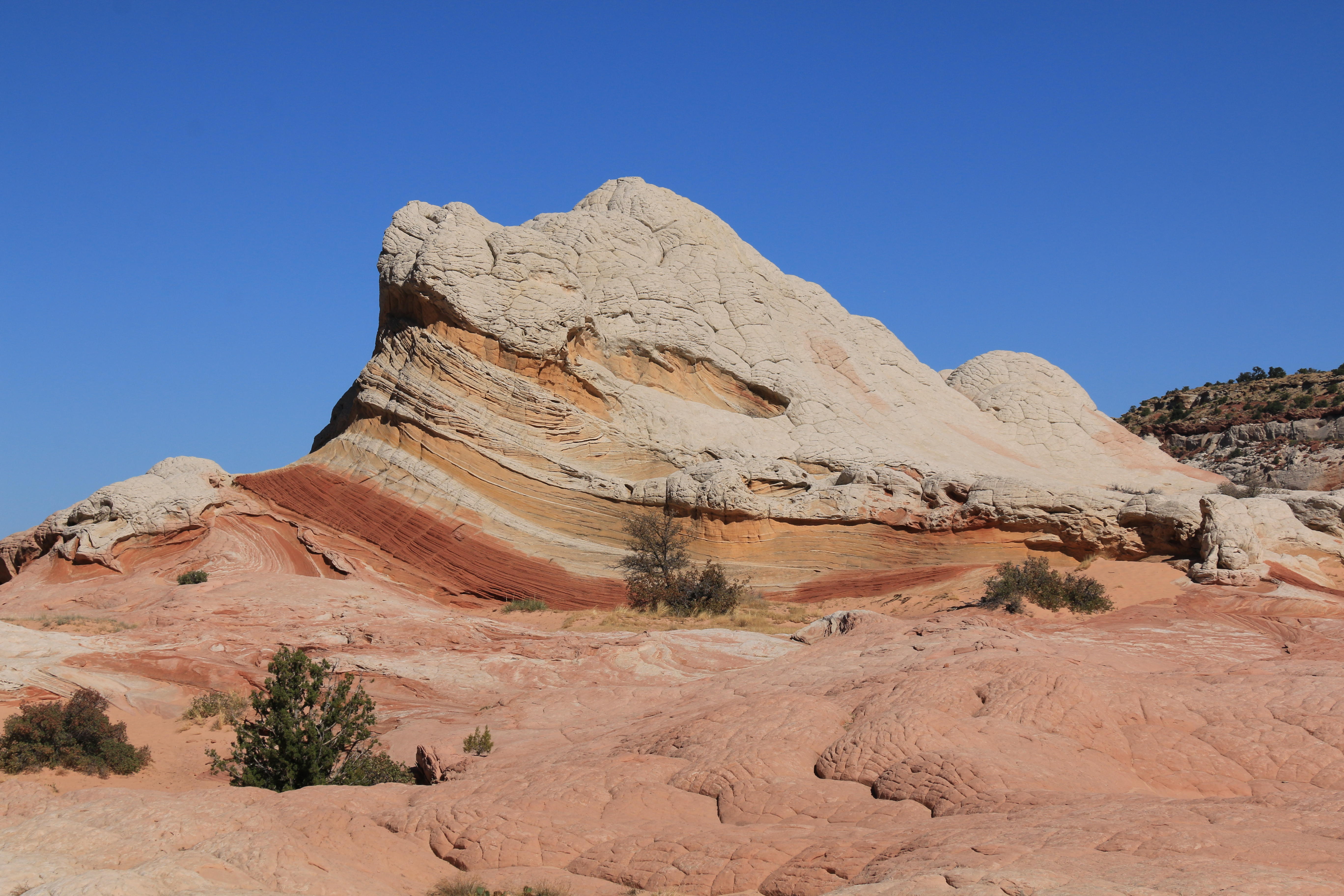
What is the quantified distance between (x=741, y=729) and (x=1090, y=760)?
2.70m

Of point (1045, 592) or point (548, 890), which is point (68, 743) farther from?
point (1045, 592)

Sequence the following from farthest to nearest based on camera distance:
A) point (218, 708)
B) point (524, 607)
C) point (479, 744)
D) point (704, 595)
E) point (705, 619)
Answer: point (524, 607) < point (704, 595) < point (705, 619) < point (218, 708) < point (479, 744)

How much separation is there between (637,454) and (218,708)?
13.1 metres

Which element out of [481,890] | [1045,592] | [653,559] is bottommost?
[481,890]

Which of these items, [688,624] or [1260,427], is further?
[1260,427]

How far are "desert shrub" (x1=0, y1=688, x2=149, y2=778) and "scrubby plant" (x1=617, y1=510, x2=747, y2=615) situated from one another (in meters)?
10.7

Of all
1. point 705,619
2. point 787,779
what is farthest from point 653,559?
point 787,779

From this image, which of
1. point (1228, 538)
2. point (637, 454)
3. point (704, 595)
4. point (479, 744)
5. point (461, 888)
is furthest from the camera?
point (637, 454)

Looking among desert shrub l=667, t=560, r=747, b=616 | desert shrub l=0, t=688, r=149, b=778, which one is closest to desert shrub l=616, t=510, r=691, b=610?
desert shrub l=667, t=560, r=747, b=616

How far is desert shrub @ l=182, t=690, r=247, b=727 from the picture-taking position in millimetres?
12625

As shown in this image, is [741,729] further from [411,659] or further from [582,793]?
[411,659]

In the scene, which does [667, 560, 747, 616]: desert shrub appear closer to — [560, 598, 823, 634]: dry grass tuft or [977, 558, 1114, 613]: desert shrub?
[560, 598, 823, 634]: dry grass tuft

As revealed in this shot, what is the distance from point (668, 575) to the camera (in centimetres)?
2081

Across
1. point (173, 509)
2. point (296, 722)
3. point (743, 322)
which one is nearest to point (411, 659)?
point (296, 722)
